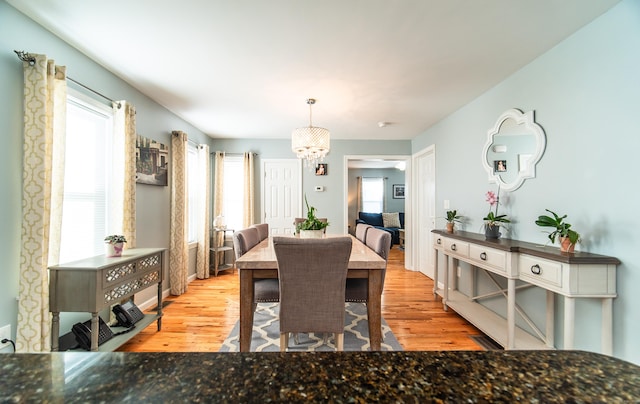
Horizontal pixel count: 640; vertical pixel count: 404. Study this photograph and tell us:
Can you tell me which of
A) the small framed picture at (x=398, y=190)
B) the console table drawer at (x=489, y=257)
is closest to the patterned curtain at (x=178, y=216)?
the console table drawer at (x=489, y=257)

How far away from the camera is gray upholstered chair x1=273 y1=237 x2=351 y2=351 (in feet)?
5.38

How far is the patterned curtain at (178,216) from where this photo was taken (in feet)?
11.4

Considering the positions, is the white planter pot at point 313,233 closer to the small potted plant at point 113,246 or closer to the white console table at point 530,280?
the white console table at point 530,280

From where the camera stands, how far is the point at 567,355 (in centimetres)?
51

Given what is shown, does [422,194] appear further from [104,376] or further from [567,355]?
[104,376]

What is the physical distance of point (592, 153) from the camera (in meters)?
1.78

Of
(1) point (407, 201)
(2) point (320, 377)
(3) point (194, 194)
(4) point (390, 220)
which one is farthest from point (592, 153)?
(4) point (390, 220)

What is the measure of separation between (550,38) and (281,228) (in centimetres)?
419

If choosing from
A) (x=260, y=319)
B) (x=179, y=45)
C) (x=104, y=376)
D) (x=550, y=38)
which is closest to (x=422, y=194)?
(x=550, y=38)

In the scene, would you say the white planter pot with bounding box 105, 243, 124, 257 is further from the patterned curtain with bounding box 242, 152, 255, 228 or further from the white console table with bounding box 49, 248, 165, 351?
the patterned curtain with bounding box 242, 152, 255, 228

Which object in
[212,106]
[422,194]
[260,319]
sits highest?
[212,106]

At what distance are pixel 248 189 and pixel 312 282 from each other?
3401mm

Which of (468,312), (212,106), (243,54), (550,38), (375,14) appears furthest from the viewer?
(212,106)

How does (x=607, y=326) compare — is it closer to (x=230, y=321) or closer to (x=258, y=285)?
(x=258, y=285)
